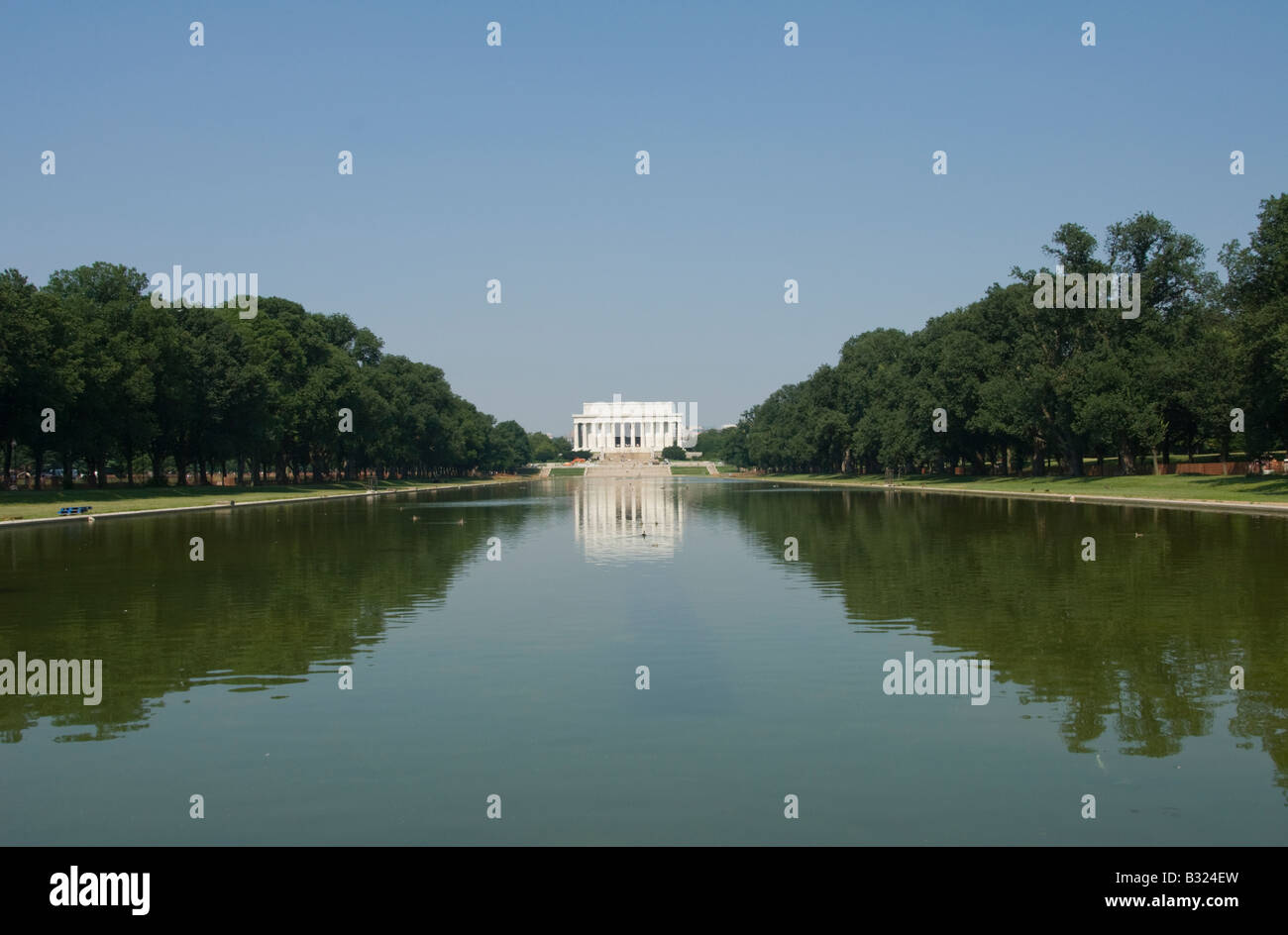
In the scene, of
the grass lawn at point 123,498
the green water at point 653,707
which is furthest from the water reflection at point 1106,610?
the grass lawn at point 123,498

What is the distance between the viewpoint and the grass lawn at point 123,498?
61031mm

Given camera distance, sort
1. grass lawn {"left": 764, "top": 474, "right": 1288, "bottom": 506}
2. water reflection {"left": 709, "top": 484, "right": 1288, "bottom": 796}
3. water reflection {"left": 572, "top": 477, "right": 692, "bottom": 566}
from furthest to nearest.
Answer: grass lawn {"left": 764, "top": 474, "right": 1288, "bottom": 506} < water reflection {"left": 572, "top": 477, "right": 692, "bottom": 566} < water reflection {"left": 709, "top": 484, "right": 1288, "bottom": 796}

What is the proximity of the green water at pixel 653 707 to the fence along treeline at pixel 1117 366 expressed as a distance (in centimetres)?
4170

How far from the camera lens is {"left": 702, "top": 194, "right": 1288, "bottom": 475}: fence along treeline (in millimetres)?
64312

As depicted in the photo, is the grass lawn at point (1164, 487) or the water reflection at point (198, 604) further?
the grass lawn at point (1164, 487)

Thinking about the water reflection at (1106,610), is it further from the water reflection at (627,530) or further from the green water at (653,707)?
the water reflection at (627,530)

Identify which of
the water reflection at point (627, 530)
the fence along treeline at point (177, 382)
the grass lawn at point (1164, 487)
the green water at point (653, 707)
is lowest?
the green water at point (653, 707)

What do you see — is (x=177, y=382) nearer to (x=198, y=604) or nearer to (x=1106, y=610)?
(x=198, y=604)

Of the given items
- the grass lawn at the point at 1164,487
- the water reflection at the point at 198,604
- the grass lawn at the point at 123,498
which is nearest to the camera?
the water reflection at the point at 198,604

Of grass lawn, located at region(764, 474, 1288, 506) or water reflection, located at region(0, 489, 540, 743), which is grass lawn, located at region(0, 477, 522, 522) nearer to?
water reflection, located at region(0, 489, 540, 743)

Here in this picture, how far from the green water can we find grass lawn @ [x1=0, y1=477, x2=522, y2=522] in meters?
36.5

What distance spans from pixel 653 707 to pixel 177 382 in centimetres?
7663

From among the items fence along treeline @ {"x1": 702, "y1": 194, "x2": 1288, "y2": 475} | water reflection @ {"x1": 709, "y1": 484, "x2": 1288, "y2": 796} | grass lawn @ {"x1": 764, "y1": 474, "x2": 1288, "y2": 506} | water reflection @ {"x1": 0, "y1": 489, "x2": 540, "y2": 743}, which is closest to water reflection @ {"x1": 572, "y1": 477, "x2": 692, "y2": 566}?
water reflection @ {"x1": 709, "y1": 484, "x2": 1288, "y2": 796}
